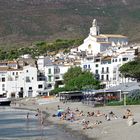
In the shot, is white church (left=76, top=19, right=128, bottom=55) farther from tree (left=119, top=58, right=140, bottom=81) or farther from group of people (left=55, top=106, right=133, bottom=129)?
group of people (left=55, top=106, right=133, bottom=129)

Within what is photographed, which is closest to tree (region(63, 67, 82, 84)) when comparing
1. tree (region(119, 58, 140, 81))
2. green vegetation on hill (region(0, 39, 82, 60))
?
tree (region(119, 58, 140, 81))

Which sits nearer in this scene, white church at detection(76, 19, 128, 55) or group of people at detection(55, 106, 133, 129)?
group of people at detection(55, 106, 133, 129)

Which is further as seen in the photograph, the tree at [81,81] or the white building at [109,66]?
the white building at [109,66]

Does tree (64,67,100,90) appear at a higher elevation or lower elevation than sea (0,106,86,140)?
higher

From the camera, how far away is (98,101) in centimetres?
7031

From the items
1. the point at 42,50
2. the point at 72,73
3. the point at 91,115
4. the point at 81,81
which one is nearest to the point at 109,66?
the point at 72,73

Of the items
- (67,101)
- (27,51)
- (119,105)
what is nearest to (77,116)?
(119,105)

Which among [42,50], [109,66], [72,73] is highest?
[42,50]

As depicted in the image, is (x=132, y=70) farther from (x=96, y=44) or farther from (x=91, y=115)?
(x=96, y=44)

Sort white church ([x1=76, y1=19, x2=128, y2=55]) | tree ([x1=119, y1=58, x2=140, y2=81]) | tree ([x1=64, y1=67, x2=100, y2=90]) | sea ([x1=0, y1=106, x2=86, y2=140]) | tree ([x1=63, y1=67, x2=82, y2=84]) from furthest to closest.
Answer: white church ([x1=76, y1=19, x2=128, y2=55]) < tree ([x1=63, y1=67, x2=82, y2=84]) < tree ([x1=64, y1=67, x2=100, y2=90]) < tree ([x1=119, y1=58, x2=140, y2=81]) < sea ([x1=0, y1=106, x2=86, y2=140])

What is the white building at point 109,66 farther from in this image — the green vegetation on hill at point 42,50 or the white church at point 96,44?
the green vegetation on hill at point 42,50

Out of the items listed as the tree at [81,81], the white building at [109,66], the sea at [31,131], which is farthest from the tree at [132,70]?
the sea at [31,131]

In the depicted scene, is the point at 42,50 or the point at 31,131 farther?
the point at 42,50

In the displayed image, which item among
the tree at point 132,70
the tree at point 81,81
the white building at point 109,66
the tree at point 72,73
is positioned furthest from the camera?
the tree at point 72,73
